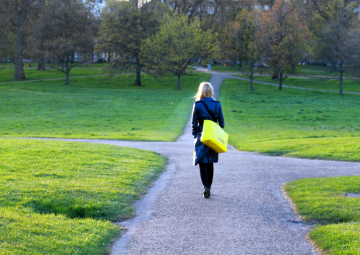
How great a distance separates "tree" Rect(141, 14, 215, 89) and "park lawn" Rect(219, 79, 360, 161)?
1004 cm

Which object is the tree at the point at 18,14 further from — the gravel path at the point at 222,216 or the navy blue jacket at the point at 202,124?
the navy blue jacket at the point at 202,124

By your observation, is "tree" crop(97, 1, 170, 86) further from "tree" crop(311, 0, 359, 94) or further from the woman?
the woman

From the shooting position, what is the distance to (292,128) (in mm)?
21609

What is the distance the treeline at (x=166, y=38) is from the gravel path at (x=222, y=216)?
3788cm

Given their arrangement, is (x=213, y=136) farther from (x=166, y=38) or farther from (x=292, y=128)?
(x=166, y=38)

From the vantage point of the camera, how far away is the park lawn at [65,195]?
4406mm

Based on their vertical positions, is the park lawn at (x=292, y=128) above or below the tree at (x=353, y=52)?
below

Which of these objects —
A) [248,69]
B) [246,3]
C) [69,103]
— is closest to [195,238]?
[69,103]

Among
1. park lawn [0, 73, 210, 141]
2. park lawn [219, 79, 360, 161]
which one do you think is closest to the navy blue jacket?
park lawn [219, 79, 360, 161]

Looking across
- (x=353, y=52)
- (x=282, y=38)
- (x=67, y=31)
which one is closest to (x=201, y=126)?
(x=353, y=52)

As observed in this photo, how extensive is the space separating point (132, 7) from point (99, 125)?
3131 cm

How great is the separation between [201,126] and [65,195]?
2763 millimetres

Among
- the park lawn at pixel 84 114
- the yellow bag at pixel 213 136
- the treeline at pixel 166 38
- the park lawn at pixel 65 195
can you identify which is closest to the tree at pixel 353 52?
the treeline at pixel 166 38

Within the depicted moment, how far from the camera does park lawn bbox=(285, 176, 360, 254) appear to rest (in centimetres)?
459
